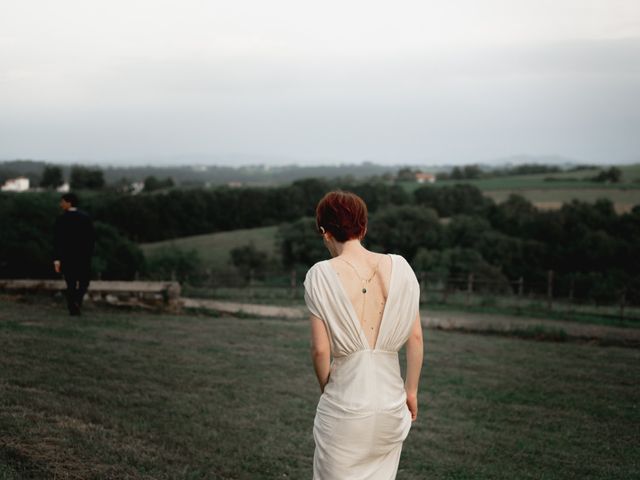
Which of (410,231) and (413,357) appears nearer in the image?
(413,357)

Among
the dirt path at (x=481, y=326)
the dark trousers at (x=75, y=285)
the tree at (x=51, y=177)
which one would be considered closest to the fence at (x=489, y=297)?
the dirt path at (x=481, y=326)

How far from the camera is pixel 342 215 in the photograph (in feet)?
11.3

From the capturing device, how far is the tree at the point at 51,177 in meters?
54.3

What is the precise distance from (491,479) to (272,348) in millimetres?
6061

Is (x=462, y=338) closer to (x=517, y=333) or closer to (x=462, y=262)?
(x=517, y=333)

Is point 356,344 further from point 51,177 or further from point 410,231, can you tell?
point 51,177

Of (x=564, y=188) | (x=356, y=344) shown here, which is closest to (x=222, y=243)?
(x=564, y=188)

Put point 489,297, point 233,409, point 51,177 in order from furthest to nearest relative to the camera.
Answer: point 51,177
point 489,297
point 233,409

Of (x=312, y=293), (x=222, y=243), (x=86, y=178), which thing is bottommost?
(x=222, y=243)

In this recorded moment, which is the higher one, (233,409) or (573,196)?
(573,196)

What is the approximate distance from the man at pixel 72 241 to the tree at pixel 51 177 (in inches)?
1811

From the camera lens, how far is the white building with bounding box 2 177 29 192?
46.7 metres

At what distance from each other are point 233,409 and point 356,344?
4242mm

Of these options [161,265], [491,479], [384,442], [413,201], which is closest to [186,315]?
[491,479]
